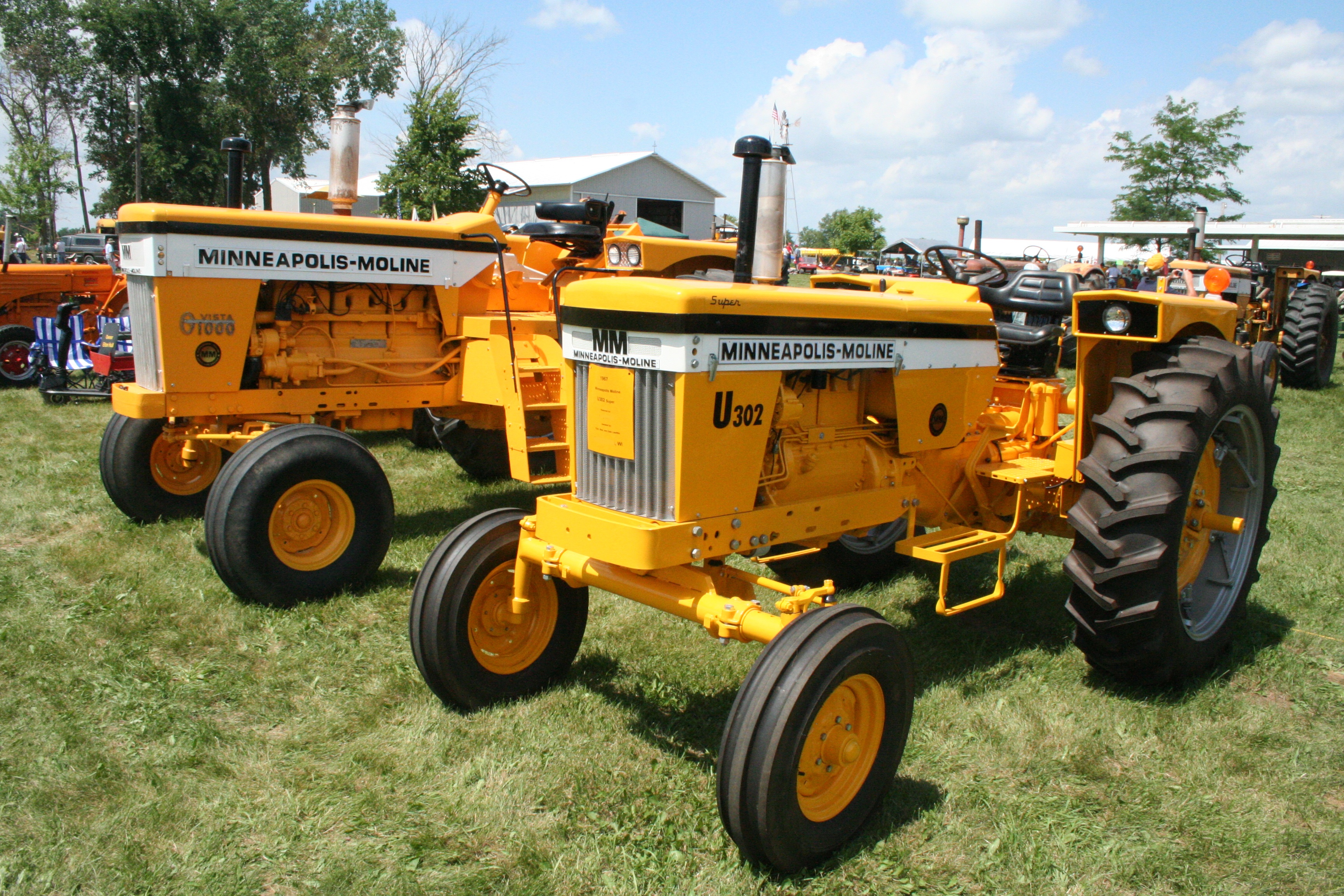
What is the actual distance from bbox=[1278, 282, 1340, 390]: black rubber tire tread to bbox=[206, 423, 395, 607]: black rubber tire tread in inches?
449

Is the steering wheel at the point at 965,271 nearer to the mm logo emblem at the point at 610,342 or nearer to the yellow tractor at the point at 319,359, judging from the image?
the yellow tractor at the point at 319,359

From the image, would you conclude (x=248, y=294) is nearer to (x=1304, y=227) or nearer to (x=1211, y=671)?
(x=1211, y=671)

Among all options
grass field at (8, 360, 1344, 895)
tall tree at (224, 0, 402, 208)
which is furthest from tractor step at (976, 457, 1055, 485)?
tall tree at (224, 0, 402, 208)

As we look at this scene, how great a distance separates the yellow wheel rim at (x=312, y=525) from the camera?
4688mm

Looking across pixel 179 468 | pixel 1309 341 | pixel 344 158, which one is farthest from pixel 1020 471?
pixel 1309 341

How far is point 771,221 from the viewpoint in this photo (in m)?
3.30

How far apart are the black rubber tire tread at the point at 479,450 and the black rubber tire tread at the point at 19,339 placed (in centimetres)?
696

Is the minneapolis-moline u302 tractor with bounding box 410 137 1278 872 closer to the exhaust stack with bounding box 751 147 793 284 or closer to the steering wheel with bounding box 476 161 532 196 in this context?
the exhaust stack with bounding box 751 147 793 284

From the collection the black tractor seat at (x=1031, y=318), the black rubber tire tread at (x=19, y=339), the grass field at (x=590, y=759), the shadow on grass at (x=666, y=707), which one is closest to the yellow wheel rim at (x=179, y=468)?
the grass field at (x=590, y=759)

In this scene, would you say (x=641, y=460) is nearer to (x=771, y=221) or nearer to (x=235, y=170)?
(x=771, y=221)

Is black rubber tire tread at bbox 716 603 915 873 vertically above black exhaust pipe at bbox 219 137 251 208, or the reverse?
black exhaust pipe at bbox 219 137 251 208

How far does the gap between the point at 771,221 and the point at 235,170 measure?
3.81m

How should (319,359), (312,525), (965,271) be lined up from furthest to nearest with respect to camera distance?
(319,359) < (965,271) < (312,525)

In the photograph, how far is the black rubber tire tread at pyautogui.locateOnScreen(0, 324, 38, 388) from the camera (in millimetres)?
10969
